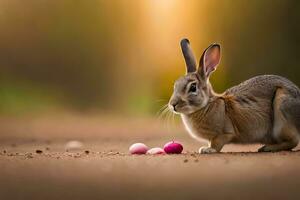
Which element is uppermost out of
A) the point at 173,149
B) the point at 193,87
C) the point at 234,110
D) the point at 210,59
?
the point at 210,59

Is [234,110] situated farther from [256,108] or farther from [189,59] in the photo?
[189,59]

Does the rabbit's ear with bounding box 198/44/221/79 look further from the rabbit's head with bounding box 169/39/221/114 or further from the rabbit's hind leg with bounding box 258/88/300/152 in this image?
the rabbit's hind leg with bounding box 258/88/300/152

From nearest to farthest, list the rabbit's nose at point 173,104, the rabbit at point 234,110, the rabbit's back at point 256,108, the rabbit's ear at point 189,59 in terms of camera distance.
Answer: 1. the rabbit's nose at point 173,104
2. the rabbit at point 234,110
3. the rabbit's back at point 256,108
4. the rabbit's ear at point 189,59

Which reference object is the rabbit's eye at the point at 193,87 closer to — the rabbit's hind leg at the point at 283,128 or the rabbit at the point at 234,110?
the rabbit at the point at 234,110

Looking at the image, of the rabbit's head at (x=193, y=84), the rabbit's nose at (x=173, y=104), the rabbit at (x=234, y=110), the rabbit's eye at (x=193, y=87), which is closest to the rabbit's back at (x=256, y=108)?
the rabbit at (x=234, y=110)

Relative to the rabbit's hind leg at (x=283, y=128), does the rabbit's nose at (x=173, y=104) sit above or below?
above

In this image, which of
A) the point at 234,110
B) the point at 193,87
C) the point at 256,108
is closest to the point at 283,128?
the point at 256,108

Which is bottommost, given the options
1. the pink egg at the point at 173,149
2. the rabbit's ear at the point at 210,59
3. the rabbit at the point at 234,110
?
the pink egg at the point at 173,149
